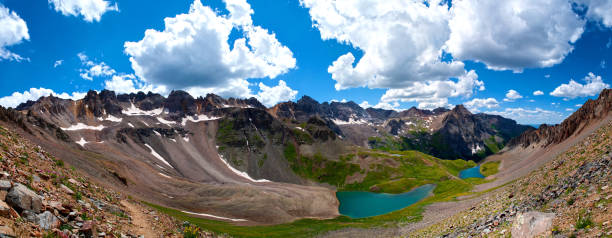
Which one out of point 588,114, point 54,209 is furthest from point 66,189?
point 588,114

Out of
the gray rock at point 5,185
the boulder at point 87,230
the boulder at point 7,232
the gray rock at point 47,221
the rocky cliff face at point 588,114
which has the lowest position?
the boulder at point 87,230

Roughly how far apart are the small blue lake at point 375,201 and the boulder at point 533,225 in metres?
106

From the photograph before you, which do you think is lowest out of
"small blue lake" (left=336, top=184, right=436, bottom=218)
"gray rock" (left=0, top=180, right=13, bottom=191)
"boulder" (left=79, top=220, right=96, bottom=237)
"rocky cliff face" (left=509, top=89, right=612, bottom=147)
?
"small blue lake" (left=336, top=184, right=436, bottom=218)

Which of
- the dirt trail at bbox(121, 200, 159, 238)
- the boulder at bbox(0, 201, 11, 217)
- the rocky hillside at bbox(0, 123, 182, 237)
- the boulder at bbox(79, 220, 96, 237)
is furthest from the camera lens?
the dirt trail at bbox(121, 200, 159, 238)

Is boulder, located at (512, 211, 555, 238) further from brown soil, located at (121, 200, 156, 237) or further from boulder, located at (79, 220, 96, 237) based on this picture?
brown soil, located at (121, 200, 156, 237)

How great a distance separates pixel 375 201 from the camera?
488ft

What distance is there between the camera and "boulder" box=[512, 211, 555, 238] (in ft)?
54.1

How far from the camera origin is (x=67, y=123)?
7820 inches

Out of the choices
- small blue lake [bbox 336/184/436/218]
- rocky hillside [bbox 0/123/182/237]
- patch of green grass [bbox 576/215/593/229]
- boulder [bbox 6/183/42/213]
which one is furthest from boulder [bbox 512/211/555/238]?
small blue lake [bbox 336/184/436/218]

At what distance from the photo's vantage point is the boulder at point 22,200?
40.1ft

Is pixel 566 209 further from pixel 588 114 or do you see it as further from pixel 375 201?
pixel 588 114

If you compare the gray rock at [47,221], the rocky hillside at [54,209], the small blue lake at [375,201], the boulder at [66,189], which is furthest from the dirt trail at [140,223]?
the small blue lake at [375,201]

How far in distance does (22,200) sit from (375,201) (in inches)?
5931

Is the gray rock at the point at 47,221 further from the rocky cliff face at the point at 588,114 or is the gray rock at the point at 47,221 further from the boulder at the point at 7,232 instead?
the rocky cliff face at the point at 588,114
